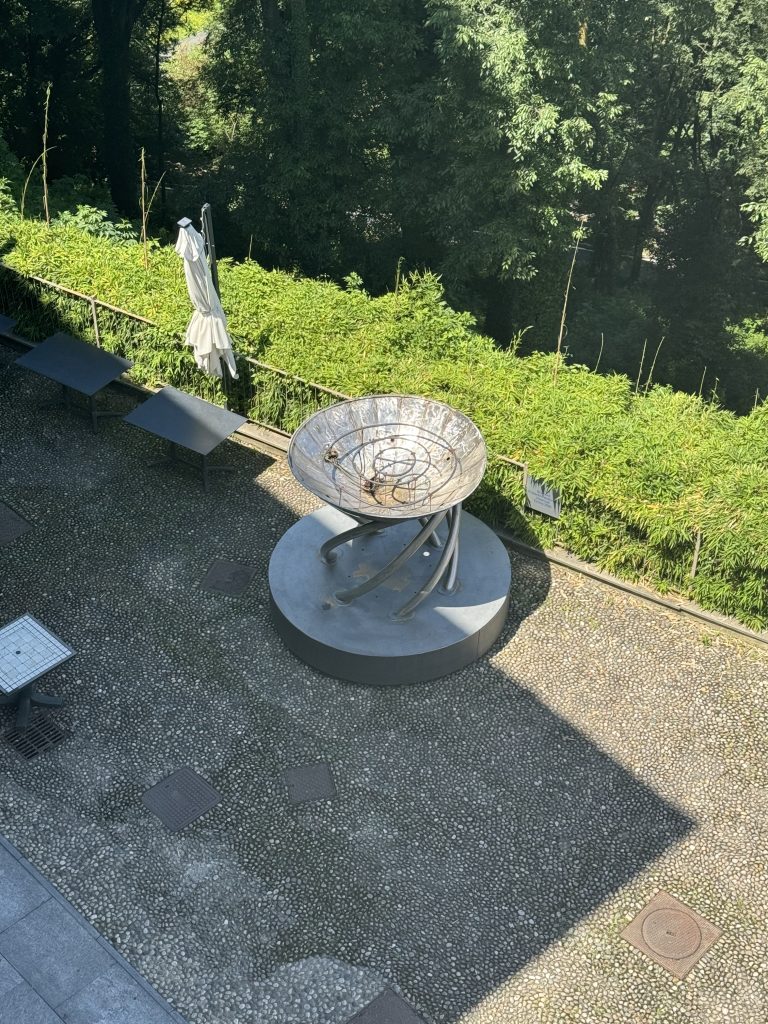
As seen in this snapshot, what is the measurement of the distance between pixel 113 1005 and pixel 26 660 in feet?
12.3

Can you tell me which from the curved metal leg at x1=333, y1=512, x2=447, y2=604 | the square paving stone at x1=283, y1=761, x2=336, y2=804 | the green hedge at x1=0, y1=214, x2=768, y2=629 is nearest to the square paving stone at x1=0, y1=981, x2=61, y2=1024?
the square paving stone at x1=283, y1=761, x2=336, y2=804

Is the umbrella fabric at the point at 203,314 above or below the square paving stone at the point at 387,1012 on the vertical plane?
above

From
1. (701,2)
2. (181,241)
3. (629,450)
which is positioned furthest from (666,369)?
Answer: (181,241)

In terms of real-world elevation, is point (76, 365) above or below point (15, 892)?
above

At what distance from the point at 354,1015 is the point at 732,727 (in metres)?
5.32

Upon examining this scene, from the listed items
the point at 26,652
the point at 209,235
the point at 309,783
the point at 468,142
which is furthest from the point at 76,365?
the point at 468,142

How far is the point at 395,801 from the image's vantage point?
1002 cm

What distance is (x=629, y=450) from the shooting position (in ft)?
40.2

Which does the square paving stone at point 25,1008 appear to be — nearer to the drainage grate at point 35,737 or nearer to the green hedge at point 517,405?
the drainage grate at point 35,737

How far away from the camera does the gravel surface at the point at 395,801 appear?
858cm

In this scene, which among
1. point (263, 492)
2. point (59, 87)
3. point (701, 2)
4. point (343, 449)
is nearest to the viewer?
point (343, 449)

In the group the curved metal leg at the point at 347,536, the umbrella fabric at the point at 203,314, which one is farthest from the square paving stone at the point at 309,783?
the umbrella fabric at the point at 203,314

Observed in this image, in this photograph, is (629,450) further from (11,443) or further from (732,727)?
(11,443)

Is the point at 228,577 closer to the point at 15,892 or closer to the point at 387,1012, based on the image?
the point at 15,892
